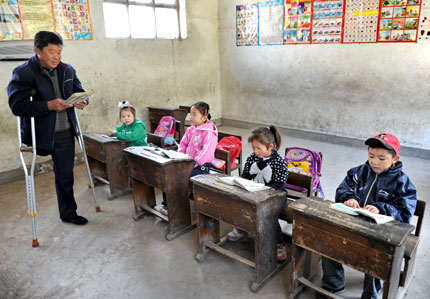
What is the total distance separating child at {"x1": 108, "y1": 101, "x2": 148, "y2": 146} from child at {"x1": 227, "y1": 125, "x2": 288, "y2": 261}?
1721mm

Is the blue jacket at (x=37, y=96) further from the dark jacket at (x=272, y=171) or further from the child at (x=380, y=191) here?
the child at (x=380, y=191)

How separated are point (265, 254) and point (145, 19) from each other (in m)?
5.11

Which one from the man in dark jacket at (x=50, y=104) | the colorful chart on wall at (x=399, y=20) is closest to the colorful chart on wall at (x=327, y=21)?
the colorful chart on wall at (x=399, y=20)

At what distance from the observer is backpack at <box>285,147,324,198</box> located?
10.3ft

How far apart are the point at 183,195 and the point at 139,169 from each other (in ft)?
1.71

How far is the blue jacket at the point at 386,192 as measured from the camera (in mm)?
1943

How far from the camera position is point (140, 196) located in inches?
133

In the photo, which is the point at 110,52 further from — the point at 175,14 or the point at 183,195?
the point at 183,195

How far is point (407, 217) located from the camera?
1953mm

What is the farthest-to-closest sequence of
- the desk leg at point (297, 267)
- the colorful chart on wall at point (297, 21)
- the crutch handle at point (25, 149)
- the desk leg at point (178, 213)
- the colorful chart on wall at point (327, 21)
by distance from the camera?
the colorful chart on wall at point (297, 21), the colorful chart on wall at point (327, 21), the desk leg at point (178, 213), the crutch handle at point (25, 149), the desk leg at point (297, 267)

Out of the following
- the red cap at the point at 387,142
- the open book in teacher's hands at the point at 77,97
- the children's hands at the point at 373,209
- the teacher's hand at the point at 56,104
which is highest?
the open book in teacher's hands at the point at 77,97

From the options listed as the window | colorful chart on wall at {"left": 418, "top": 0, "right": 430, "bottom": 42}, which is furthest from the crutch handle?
colorful chart on wall at {"left": 418, "top": 0, "right": 430, "bottom": 42}

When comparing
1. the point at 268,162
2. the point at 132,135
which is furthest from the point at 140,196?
the point at 268,162

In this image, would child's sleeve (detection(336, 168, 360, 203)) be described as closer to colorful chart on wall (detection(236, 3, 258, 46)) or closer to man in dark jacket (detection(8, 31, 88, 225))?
man in dark jacket (detection(8, 31, 88, 225))
